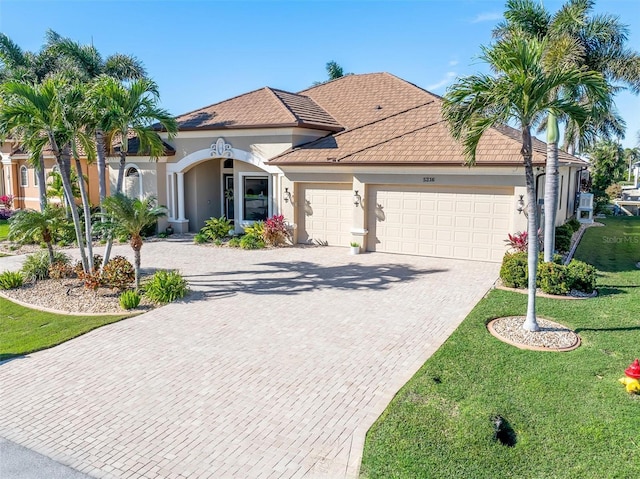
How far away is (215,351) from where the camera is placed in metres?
8.84

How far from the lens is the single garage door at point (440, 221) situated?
15906 mm

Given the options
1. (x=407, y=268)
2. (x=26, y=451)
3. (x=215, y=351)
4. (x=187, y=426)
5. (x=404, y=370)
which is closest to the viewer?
(x=26, y=451)

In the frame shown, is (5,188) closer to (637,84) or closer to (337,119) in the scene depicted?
(337,119)

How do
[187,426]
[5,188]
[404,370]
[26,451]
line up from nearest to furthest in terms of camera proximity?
[26,451] < [187,426] < [404,370] < [5,188]

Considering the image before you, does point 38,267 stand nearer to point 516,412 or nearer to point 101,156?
point 101,156

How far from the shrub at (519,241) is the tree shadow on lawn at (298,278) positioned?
2.29 meters

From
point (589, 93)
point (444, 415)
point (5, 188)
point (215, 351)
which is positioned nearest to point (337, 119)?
point (589, 93)

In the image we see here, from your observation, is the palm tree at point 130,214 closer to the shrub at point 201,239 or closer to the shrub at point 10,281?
the shrub at point 10,281

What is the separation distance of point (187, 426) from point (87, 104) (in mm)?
9028

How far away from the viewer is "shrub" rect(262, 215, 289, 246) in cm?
1962

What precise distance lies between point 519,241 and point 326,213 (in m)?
7.29

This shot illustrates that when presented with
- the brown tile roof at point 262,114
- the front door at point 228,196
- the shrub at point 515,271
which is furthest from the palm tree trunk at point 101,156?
the front door at point 228,196

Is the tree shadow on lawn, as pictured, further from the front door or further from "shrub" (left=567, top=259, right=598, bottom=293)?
the front door

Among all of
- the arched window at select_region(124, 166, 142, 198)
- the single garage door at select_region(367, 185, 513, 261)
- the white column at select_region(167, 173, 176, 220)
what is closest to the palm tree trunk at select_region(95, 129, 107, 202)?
the single garage door at select_region(367, 185, 513, 261)
